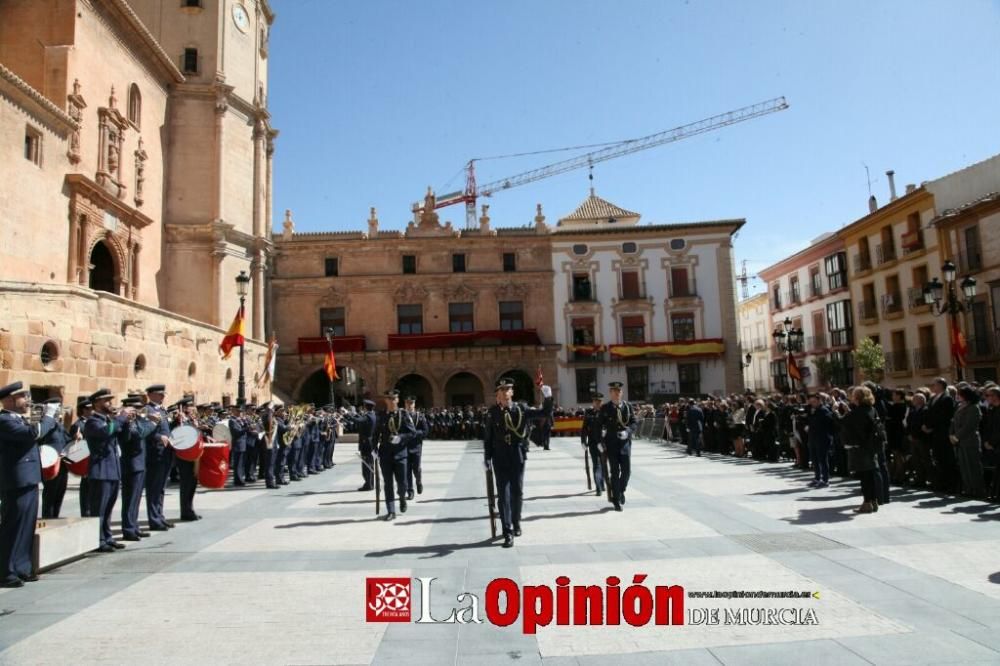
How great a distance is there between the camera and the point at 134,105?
24.9 m

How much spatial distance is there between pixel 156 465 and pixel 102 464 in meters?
1.24

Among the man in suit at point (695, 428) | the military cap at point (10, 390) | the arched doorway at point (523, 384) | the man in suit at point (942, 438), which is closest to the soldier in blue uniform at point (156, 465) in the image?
the military cap at point (10, 390)

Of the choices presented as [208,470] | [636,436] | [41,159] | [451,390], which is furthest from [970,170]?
[41,159]

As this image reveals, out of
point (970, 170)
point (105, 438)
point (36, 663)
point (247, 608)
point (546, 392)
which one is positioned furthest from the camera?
point (970, 170)

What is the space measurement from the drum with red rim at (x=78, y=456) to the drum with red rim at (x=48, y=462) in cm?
32

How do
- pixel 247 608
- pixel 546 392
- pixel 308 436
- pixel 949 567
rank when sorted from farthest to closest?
pixel 308 436
pixel 546 392
pixel 949 567
pixel 247 608

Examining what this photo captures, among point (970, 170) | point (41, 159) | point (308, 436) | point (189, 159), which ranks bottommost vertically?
point (308, 436)

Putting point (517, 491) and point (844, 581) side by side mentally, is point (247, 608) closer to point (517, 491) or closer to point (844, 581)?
point (517, 491)

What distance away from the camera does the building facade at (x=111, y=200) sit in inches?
608

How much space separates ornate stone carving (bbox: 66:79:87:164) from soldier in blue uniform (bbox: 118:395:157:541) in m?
15.1

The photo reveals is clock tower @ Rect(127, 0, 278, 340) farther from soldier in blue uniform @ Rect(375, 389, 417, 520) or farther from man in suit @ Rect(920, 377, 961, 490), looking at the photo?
man in suit @ Rect(920, 377, 961, 490)

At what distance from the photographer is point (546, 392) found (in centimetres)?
945

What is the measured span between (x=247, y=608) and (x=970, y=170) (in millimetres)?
33000

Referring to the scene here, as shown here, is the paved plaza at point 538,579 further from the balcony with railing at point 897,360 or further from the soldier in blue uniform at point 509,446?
the balcony with railing at point 897,360
